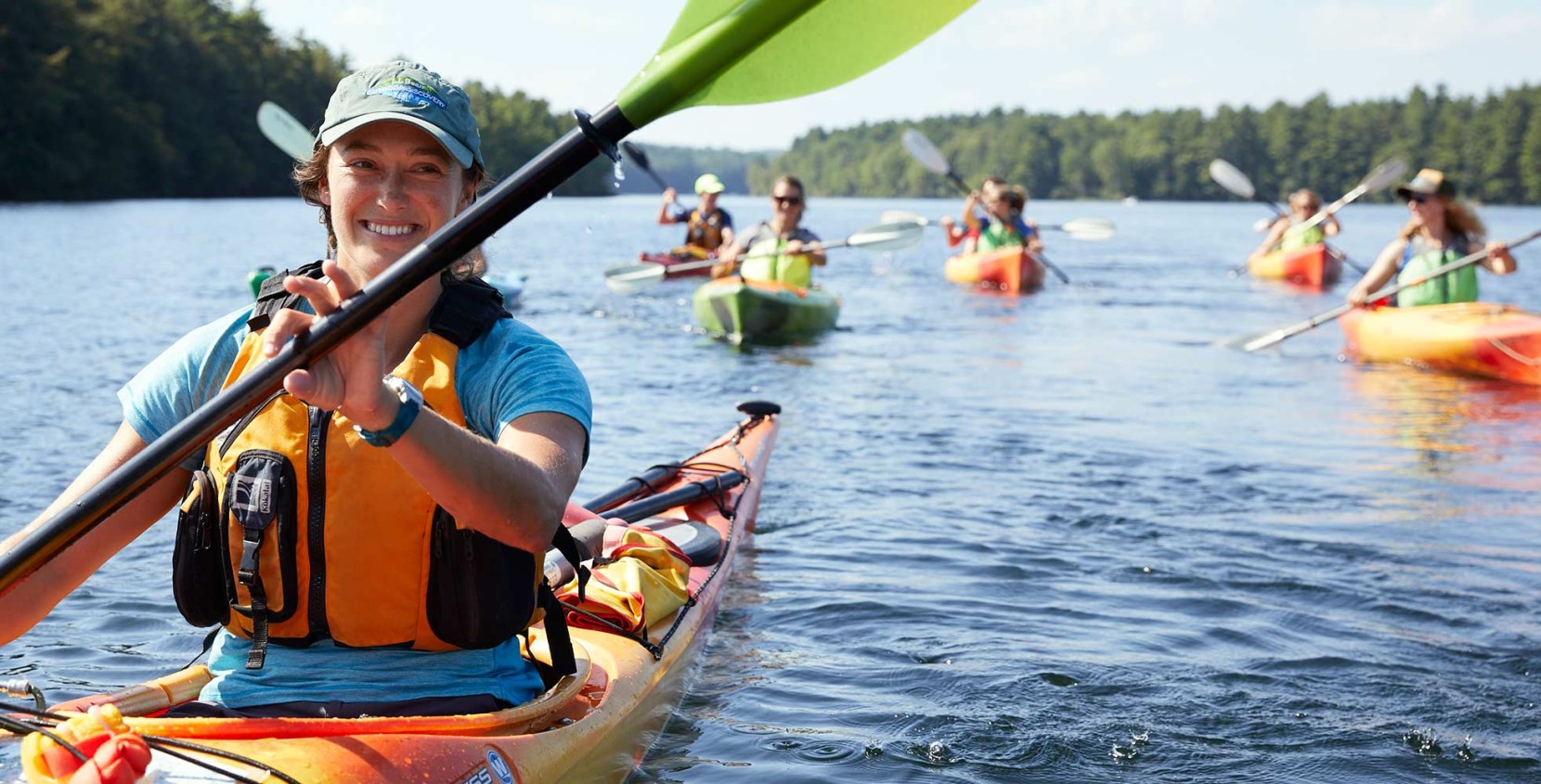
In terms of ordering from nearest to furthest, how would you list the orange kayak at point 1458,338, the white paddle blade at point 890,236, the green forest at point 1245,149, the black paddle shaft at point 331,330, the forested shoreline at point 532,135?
the black paddle shaft at point 331,330
the orange kayak at point 1458,338
the white paddle blade at point 890,236
the forested shoreline at point 532,135
the green forest at point 1245,149

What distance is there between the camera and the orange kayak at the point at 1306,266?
19797 millimetres

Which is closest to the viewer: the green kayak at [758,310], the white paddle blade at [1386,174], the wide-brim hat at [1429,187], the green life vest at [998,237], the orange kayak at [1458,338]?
the orange kayak at [1458,338]

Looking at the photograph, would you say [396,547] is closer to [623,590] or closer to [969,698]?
[623,590]

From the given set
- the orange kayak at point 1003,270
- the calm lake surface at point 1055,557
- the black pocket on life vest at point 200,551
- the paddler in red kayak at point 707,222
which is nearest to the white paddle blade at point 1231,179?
the orange kayak at point 1003,270

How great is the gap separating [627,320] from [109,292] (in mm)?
5676

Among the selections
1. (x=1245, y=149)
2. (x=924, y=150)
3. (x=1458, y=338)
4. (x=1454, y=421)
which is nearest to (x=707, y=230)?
(x=924, y=150)

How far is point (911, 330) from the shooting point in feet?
46.0

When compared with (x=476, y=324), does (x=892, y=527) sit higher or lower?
lower

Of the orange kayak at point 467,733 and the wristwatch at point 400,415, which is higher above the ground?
the wristwatch at point 400,415

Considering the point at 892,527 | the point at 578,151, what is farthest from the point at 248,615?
the point at 892,527

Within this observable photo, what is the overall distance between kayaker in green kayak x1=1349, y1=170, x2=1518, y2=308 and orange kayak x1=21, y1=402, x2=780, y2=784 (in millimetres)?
8206

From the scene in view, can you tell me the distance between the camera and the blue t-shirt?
2.20 m

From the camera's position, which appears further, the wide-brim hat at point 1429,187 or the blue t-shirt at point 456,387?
the wide-brim hat at point 1429,187

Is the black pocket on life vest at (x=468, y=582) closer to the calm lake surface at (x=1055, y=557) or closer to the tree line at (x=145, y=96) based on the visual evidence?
the calm lake surface at (x=1055, y=557)
